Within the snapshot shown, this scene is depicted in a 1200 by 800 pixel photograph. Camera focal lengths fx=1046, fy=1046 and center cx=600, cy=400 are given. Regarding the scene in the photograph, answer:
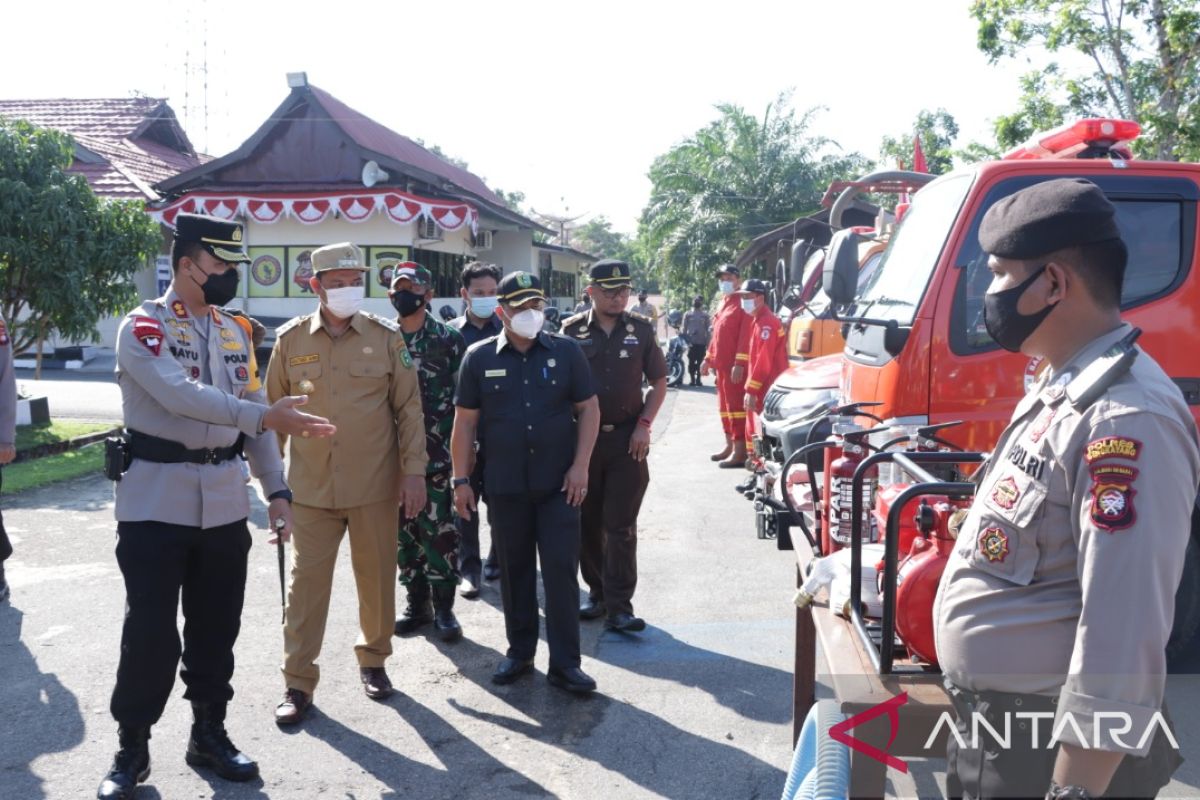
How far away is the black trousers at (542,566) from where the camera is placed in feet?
16.0

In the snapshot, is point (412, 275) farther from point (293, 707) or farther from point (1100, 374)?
point (1100, 374)

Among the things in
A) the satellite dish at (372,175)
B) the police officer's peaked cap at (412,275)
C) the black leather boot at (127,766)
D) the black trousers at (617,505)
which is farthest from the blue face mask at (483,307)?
the satellite dish at (372,175)

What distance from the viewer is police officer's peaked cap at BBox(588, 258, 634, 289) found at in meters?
5.81

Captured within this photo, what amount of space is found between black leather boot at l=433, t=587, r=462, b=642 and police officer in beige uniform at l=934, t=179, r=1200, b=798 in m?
3.75

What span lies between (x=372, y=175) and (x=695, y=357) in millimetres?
7728

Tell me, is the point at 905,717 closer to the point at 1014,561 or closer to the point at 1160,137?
the point at 1014,561

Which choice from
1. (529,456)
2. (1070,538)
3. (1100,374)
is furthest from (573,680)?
(1100,374)

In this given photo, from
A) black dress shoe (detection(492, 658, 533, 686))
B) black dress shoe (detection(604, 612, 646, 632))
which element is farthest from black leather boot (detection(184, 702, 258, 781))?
black dress shoe (detection(604, 612, 646, 632))

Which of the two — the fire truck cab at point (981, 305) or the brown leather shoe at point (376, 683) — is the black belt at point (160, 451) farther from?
the fire truck cab at point (981, 305)

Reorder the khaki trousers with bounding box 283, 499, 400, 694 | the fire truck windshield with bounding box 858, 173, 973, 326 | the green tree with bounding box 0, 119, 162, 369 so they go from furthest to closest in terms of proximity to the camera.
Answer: the green tree with bounding box 0, 119, 162, 369 < the fire truck windshield with bounding box 858, 173, 973, 326 < the khaki trousers with bounding box 283, 499, 400, 694

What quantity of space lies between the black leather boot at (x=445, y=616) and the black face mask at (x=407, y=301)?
1554 mm

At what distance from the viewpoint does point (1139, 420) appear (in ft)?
Result: 5.88

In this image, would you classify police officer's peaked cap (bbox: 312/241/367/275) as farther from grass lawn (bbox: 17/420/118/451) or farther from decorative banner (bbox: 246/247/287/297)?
decorative banner (bbox: 246/247/287/297)

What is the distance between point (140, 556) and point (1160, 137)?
48.6 feet
